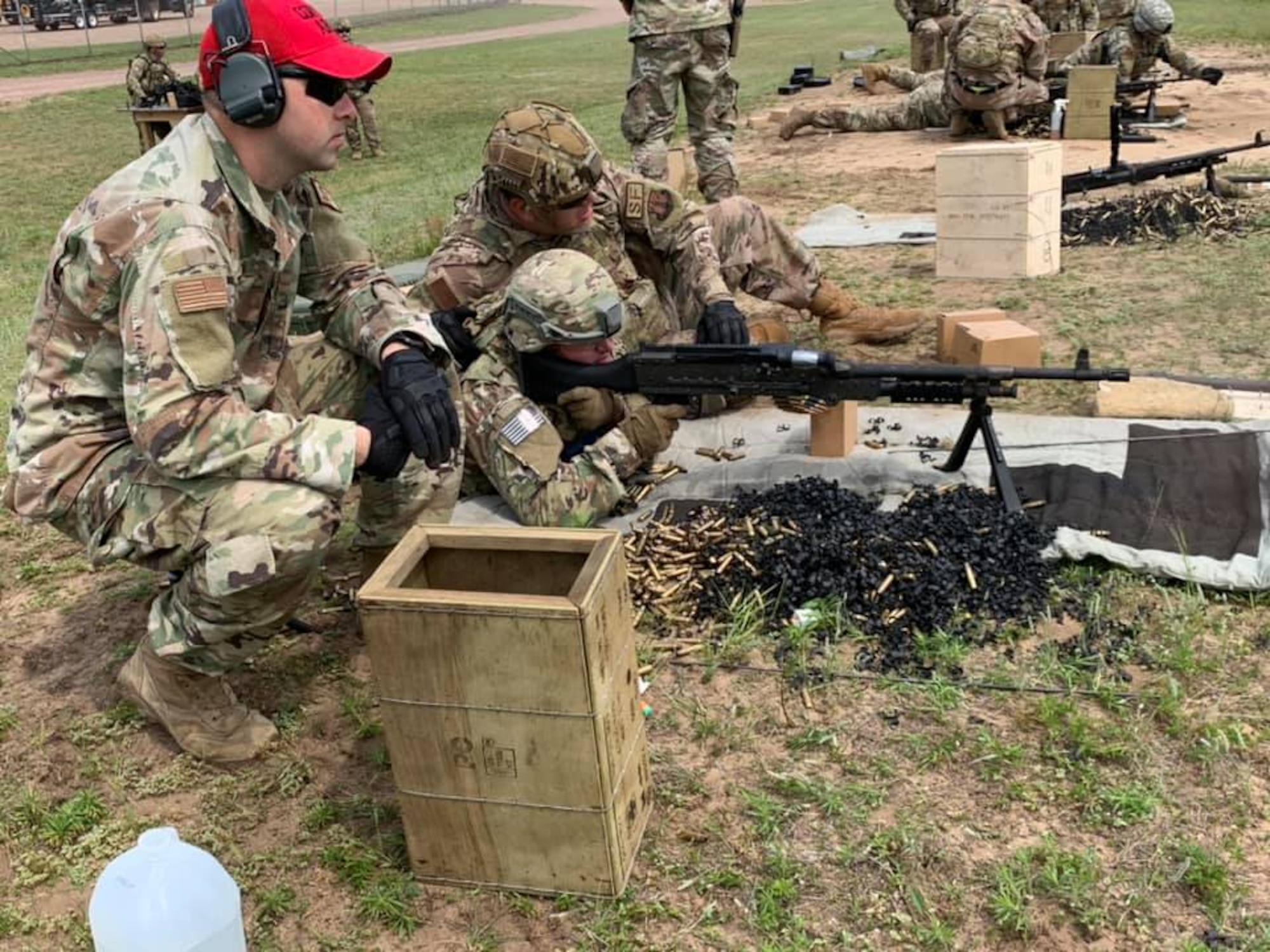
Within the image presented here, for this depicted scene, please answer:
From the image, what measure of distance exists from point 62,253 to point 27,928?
5.41ft

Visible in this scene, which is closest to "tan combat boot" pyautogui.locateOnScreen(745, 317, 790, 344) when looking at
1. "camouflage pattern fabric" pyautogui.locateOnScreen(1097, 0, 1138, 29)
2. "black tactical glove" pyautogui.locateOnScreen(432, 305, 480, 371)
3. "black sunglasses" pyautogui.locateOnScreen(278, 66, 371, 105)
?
"black tactical glove" pyautogui.locateOnScreen(432, 305, 480, 371)

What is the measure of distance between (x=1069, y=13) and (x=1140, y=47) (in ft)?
6.88

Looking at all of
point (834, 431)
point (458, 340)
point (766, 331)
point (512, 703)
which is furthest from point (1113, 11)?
point (512, 703)

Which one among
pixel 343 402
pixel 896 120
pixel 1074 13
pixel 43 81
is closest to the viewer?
pixel 343 402

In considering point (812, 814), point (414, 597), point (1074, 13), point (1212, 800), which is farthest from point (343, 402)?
point (1074, 13)

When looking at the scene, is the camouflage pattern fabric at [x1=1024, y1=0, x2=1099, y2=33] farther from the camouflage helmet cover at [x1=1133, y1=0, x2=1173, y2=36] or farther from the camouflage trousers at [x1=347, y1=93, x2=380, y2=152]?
the camouflage trousers at [x1=347, y1=93, x2=380, y2=152]

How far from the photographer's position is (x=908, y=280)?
7.89 m

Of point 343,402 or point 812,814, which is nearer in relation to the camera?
point 812,814

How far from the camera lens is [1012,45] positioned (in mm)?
12688

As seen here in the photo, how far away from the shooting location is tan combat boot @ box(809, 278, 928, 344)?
6.30 metres

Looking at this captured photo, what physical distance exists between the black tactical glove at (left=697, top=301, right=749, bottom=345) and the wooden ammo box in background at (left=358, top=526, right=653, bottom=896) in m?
2.23

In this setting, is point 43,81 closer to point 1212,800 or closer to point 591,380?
point 591,380

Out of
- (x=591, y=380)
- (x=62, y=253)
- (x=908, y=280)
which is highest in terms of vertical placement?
(x=62, y=253)

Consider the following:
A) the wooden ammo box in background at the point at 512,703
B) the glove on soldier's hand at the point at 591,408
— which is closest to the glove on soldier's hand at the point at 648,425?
the glove on soldier's hand at the point at 591,408
